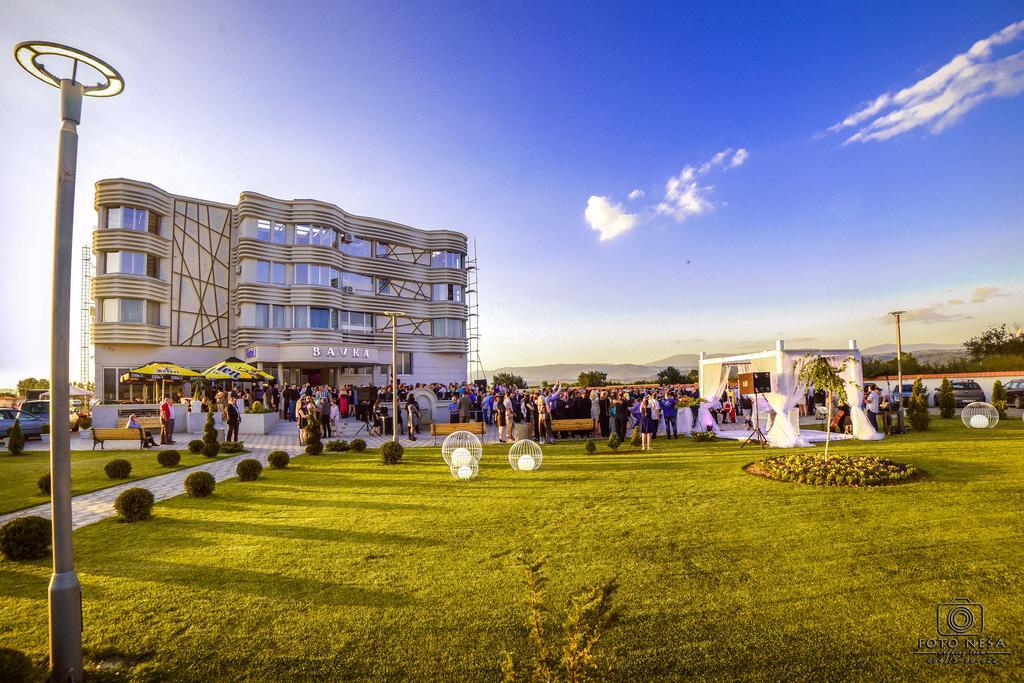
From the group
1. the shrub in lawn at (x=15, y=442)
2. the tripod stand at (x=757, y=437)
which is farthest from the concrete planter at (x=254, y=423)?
the tripod stand at (x=757, y=437)

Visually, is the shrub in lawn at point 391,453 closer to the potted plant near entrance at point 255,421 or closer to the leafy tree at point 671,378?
the potted plant near entrance at point 255,421

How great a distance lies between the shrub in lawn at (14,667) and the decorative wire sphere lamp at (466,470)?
822 cm

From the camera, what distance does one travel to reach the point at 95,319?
108ft

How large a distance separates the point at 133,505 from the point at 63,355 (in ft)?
20.2

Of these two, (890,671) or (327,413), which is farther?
(327,413)

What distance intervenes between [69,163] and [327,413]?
19.6 m

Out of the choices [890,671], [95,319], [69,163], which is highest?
[95,319]

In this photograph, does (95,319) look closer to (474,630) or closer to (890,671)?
(474,630)

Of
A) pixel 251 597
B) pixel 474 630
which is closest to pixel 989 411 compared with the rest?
pixel 474 630

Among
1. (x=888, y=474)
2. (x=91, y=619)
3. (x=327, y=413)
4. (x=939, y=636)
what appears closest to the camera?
(x=939, y=636)

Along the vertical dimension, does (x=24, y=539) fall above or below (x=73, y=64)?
below

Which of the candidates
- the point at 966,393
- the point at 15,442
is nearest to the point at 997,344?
the point at 966,393

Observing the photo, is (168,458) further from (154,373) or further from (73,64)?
(154,373)

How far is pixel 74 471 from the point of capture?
45.1 ft
